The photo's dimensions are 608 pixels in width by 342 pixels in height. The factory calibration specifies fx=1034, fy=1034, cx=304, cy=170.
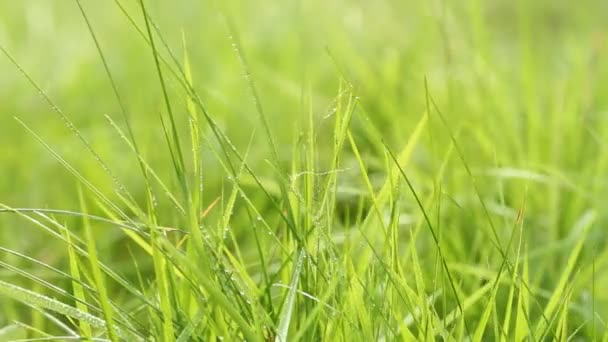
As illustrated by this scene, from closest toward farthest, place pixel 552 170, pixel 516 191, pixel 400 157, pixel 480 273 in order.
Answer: pixel 400 157
pixel 480 273
pixel 552 170
pixel 516 191

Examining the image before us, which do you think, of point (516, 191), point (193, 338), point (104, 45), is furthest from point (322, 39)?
point (193, 338)

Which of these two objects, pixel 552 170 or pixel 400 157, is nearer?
pixel 400 157

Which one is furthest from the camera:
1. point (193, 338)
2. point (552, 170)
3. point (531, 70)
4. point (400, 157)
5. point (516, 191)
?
point (531, 70)

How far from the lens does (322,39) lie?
2527 mm

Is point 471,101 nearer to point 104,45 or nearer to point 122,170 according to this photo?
point 122,170

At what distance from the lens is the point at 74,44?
2.60 m

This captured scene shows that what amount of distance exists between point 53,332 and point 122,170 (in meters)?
0.59

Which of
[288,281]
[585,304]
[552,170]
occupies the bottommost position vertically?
[585,304]

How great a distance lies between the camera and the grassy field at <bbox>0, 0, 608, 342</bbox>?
923 millimetres

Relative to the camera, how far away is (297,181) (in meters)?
1.16

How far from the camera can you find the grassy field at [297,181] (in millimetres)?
923

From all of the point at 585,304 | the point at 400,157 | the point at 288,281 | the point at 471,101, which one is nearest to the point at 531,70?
the point at 471,101

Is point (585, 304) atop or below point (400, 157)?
below

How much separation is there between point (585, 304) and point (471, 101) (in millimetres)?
649
